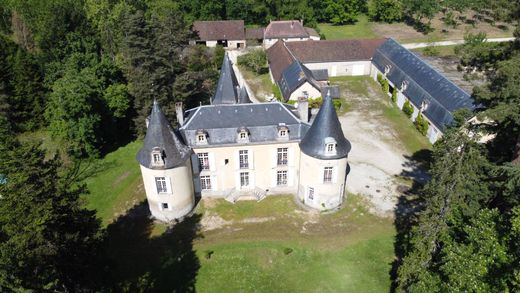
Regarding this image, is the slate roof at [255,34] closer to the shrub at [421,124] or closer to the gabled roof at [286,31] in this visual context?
the gabled roof at [286,31]

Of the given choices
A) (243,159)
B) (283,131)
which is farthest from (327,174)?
(243,159)

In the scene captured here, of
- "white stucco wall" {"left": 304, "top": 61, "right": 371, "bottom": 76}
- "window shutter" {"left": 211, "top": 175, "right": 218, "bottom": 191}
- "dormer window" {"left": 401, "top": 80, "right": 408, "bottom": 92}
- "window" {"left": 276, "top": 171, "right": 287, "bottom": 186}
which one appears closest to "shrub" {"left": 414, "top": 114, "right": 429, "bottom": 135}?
"dormer window" {"left": 401, "top": 80, "right": 408, "bottom": 92}

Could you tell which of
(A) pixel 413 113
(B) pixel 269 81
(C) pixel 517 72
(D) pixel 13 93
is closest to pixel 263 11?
(B) pixel 269 81

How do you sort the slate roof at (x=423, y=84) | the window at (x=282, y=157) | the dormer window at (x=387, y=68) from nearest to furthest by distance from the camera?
the window at (x=282, y=157), the slate roof at (x=423, y=84), the dormer window at (x=387, y=68)

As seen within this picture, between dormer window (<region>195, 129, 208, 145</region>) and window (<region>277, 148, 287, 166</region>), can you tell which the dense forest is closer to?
dormer window (<region>195, 129, 208, 145</region>)

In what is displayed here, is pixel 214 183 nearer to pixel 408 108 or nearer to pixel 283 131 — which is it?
pixel 283 131

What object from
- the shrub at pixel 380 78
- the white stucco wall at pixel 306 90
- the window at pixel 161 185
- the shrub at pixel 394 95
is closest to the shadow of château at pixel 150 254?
the window at pixel 161 185
